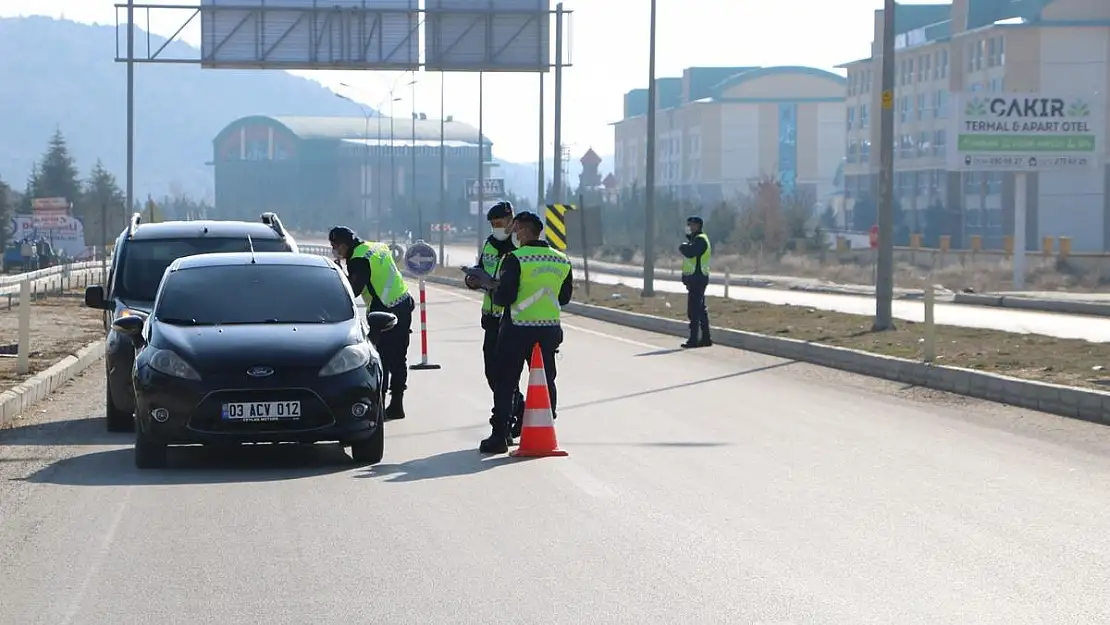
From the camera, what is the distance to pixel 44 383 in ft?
58.1

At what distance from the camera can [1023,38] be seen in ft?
297

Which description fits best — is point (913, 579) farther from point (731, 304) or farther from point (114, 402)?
point (731, 304)

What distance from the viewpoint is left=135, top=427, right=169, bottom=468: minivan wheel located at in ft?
37.4

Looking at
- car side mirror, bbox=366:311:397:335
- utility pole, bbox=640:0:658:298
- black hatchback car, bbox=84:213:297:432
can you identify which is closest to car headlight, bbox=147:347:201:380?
car side mirror, bbox=366:311:397:335

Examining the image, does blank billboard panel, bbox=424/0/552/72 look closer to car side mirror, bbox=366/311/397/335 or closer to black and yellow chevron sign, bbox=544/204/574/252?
black and yellow chevron sign, bbox=544/204/574/252

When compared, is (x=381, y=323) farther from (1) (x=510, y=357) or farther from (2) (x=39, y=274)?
(2) (x=39, y=274)

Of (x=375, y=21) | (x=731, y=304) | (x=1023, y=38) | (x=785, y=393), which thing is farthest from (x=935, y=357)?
(x=1023, y=38)

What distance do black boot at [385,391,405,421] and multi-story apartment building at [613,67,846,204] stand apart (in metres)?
141

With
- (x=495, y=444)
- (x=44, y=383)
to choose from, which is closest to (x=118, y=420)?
(x=495, y=444)

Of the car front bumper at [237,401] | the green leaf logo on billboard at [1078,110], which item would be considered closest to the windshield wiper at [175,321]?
the car front bumper at [237,401]

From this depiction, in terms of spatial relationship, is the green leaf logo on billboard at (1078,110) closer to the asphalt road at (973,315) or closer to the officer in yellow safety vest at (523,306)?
the asphalt road at (973,315)

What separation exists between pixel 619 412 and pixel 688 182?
150 metres

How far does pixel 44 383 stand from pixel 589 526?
33.3 ft

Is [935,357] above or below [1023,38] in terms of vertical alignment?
below
